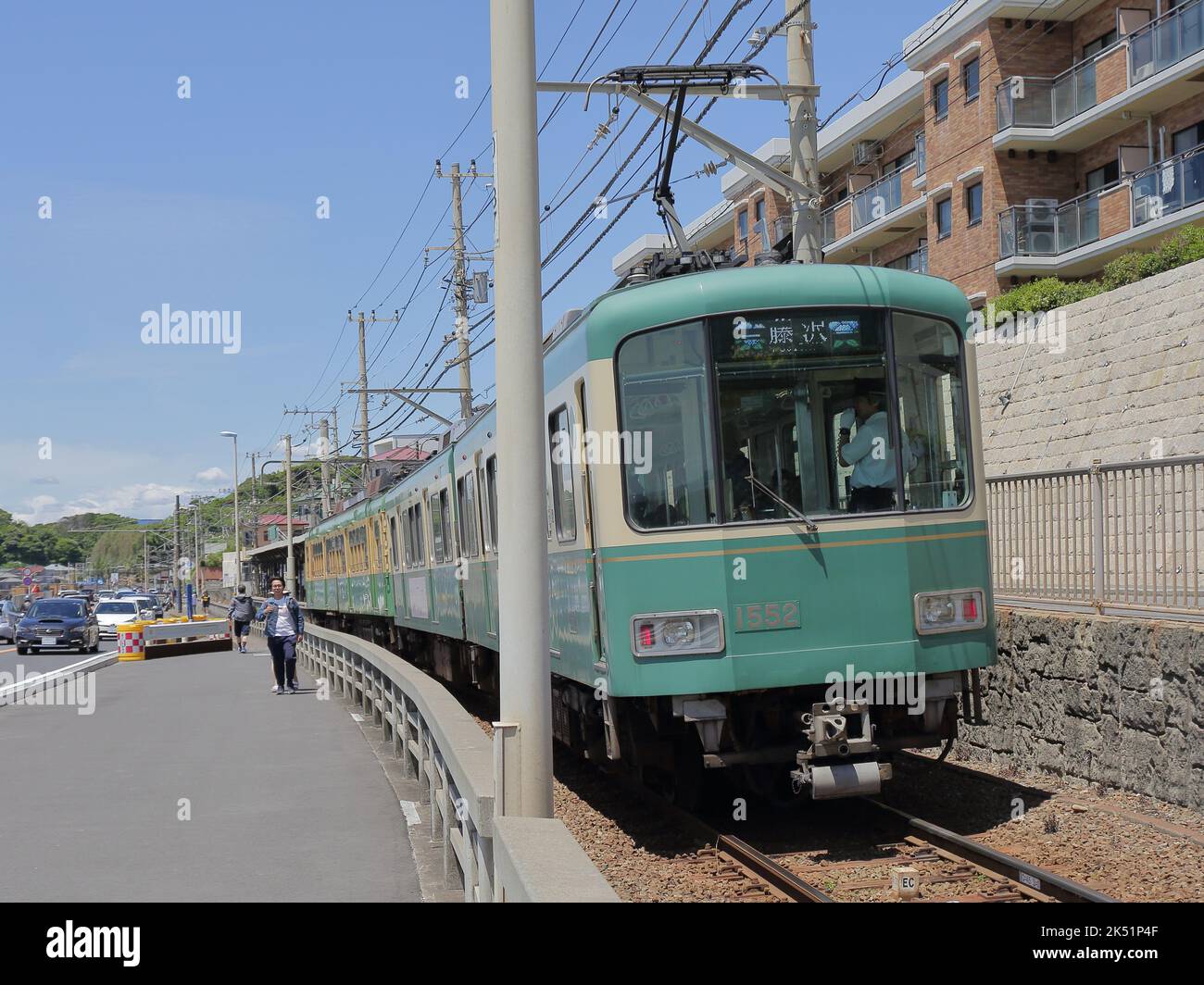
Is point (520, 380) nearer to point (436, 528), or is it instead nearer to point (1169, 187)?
point (436, 528)

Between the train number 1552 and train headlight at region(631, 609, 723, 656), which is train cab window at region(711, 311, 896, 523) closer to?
the train number 1552

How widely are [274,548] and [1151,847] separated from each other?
235 feet

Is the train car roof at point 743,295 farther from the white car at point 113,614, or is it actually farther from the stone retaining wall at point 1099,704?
the white car at point 113,614

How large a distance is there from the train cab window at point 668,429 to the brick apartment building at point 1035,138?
21318mm

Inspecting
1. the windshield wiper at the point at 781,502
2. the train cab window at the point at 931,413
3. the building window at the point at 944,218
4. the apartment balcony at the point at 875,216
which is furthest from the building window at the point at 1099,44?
the windshield wiper at the point at 781,502

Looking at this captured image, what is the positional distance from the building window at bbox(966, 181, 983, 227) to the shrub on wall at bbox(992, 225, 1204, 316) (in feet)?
26.2

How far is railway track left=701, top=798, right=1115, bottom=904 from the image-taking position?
267 inches

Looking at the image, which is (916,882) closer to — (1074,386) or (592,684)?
(592,684)

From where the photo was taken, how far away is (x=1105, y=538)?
34.0 feet

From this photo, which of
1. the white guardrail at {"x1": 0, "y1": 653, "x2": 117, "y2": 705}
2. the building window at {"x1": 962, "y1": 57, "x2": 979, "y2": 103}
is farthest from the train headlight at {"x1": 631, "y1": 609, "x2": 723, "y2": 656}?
the building window at {"x1": 962, "y1": 57, "x2": 979, "y2": 103}

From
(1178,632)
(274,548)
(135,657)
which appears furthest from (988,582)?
(274,548)

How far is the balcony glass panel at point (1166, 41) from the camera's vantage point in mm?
26516

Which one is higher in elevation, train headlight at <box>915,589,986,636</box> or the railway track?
train headlight at <box>915,589,986,636</box>

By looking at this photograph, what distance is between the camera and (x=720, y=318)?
832 centimetres
